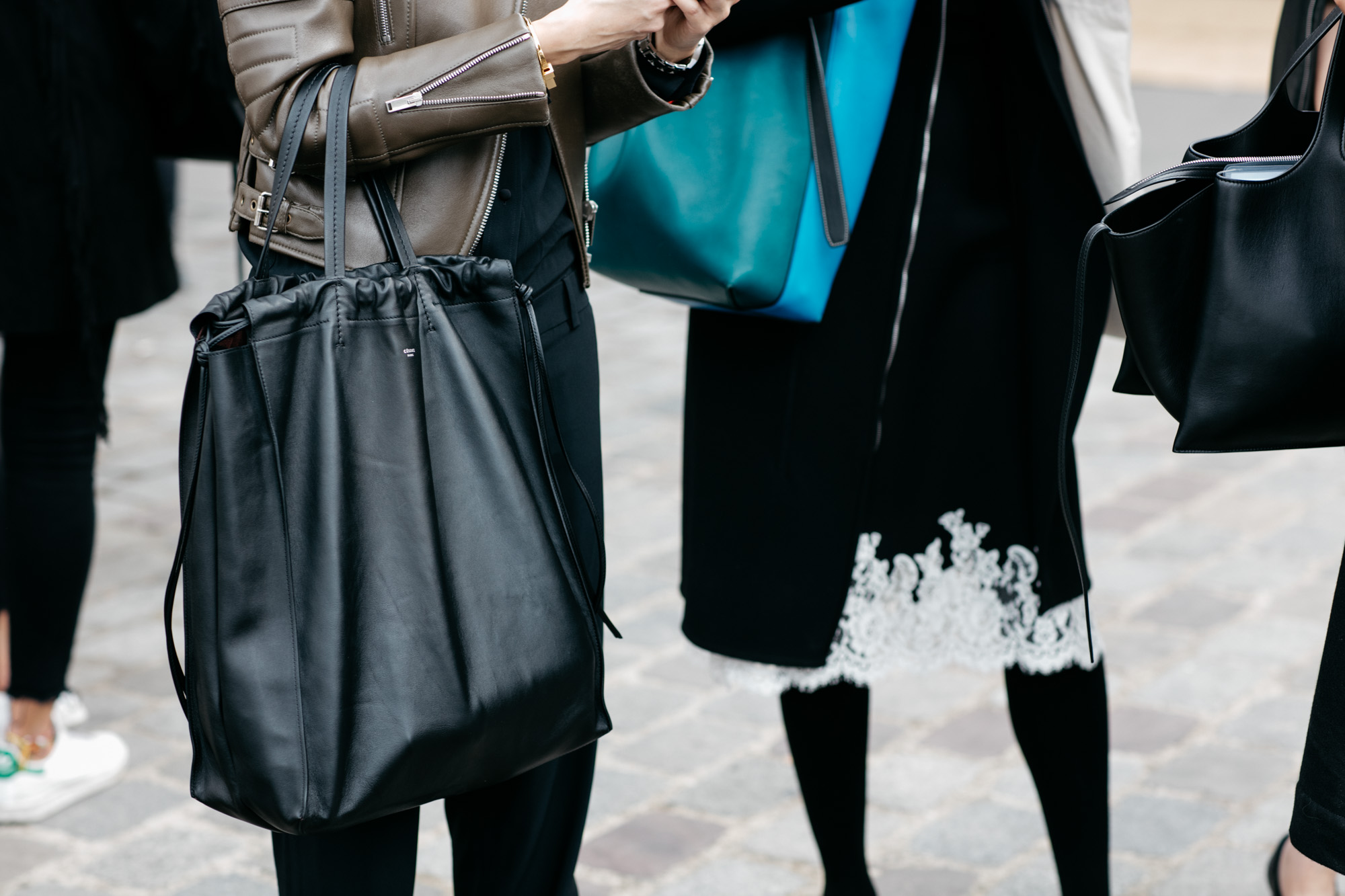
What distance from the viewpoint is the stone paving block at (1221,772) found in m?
2.95

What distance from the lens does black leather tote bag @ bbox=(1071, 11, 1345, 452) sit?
4.64 ft

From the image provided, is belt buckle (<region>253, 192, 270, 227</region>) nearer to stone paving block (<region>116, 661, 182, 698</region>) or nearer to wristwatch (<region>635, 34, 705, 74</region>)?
wristwatch (<region>635, 34, 705, 74</region>)

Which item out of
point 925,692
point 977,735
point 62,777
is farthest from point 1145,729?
point 62,777

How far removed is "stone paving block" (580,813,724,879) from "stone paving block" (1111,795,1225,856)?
75 centimetres

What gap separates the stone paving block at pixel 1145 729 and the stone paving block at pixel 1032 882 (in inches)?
20.0

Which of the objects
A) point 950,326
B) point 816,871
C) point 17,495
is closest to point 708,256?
A: point 950,326

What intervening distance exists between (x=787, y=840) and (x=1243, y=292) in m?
1.65

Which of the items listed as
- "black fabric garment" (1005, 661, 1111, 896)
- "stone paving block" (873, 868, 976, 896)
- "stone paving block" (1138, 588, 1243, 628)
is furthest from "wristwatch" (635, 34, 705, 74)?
"stone paving block" (1138, 588, 1243, 628)

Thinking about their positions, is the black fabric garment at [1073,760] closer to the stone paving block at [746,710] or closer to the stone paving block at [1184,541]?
the stone paving block at [746,710]

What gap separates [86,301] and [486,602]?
61.5 inches

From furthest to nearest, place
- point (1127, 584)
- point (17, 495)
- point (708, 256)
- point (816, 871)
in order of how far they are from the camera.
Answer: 1. point (1127, 584)
2. point (17, 495)
3. point (816, 871)
4. point (708, 256)

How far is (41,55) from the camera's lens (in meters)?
2.70

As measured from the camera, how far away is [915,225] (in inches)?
82.4

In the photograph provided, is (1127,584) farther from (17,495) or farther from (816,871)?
(17,495)
